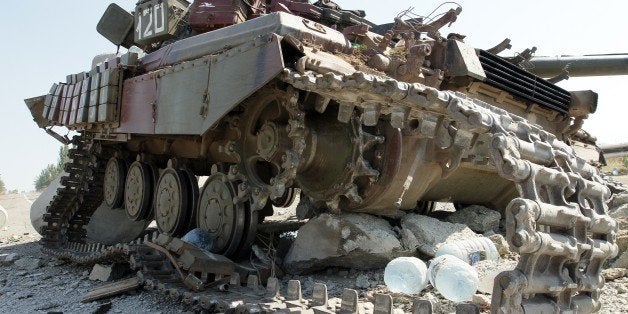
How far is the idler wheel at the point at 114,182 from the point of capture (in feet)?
27.0

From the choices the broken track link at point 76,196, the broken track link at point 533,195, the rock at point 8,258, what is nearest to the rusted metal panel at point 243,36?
the broken track link at point 533,195

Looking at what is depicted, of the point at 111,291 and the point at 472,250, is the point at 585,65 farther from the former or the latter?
the point at 111,291

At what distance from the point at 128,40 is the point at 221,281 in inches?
193

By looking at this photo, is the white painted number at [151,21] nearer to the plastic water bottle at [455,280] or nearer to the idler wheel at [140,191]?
the idler wheel at [140,191]

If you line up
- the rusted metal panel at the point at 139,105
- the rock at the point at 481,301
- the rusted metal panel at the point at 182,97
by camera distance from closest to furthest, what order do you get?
the rock at the point at 481,301 → the rusted metal panel at the point at 182,97 → the rusted metal panel at the point at 139,105

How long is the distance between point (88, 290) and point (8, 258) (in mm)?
2734

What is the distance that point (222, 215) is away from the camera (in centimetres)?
607

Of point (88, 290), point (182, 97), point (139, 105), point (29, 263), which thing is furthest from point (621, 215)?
point (29, 263)

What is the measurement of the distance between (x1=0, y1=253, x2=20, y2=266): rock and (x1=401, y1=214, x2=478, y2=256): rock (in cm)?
→ 537

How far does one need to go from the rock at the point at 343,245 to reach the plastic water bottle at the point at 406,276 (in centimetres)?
Result: 74

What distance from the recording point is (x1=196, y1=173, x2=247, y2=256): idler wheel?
581 centimetres

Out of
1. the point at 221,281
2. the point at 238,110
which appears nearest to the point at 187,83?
the point at 238,110

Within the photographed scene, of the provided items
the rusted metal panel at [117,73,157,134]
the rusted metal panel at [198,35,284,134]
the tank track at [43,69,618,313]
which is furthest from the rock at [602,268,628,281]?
→ the rusted metal panel at [117,73,157,134]

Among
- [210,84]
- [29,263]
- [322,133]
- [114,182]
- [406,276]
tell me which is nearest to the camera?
[406,276]
